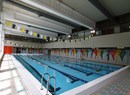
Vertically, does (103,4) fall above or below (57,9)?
above

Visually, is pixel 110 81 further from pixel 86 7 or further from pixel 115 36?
pixel 115 36

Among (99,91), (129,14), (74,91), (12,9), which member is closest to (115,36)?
(129,14)

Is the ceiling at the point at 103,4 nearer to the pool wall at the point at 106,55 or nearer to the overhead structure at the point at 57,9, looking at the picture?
the overhead structure at the point at 57,9

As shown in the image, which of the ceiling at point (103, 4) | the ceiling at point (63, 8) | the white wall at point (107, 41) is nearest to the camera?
the ceiling at point (63, 8)

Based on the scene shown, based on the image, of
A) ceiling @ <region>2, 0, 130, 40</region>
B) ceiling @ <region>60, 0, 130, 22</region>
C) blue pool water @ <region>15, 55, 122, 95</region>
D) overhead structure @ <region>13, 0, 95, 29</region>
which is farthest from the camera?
ceiling @ <region>60, 0, 130, 22</region>

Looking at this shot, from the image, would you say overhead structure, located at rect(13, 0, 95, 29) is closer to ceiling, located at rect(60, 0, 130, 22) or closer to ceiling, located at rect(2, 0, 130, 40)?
ceiling, located at rect(2, 0, 130, 40)

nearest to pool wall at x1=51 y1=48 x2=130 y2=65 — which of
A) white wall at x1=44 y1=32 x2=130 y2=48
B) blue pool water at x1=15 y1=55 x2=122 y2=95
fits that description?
blue pool water at x1=15 y1=55 x2=122 y2=95

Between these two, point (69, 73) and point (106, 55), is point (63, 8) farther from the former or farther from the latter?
point (106, 55)

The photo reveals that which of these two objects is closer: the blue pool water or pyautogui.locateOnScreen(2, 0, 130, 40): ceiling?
the blue pool water

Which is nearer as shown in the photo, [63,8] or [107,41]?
[63,8]

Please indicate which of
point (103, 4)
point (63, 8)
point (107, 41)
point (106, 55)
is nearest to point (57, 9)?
point (63, 8)

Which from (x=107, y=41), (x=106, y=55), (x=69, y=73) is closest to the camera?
(x=69, y=73)

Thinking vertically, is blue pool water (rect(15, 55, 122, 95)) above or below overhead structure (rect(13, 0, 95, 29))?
below

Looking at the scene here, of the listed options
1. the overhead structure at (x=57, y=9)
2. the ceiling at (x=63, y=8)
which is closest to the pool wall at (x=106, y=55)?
the ceiling at (x=63, y=8)
